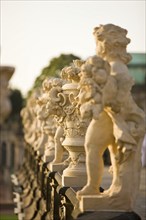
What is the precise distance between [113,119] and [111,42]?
65cm

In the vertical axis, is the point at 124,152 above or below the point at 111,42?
below

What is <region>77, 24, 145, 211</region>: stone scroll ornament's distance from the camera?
6.55 meters

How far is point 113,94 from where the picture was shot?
6609 millimetres

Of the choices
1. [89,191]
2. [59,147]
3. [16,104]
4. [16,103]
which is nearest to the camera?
[89,191]

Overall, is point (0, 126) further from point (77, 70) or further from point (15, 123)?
point (77, 70)

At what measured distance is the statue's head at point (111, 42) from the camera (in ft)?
22.1

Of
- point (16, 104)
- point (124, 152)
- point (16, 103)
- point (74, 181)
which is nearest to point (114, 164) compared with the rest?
point (124, 152)

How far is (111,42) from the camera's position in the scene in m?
6.75

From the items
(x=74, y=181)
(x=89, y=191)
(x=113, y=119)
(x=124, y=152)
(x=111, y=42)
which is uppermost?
(x=111, y=42)

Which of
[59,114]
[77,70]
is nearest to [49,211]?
[59,114]

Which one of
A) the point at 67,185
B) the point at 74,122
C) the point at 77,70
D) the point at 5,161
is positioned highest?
the point at 77,70

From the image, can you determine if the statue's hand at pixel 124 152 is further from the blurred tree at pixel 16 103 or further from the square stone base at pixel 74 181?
the blurred tree at pixel 16 103

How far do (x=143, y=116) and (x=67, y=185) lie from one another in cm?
262

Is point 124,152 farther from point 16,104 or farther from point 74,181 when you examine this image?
point 16,104
